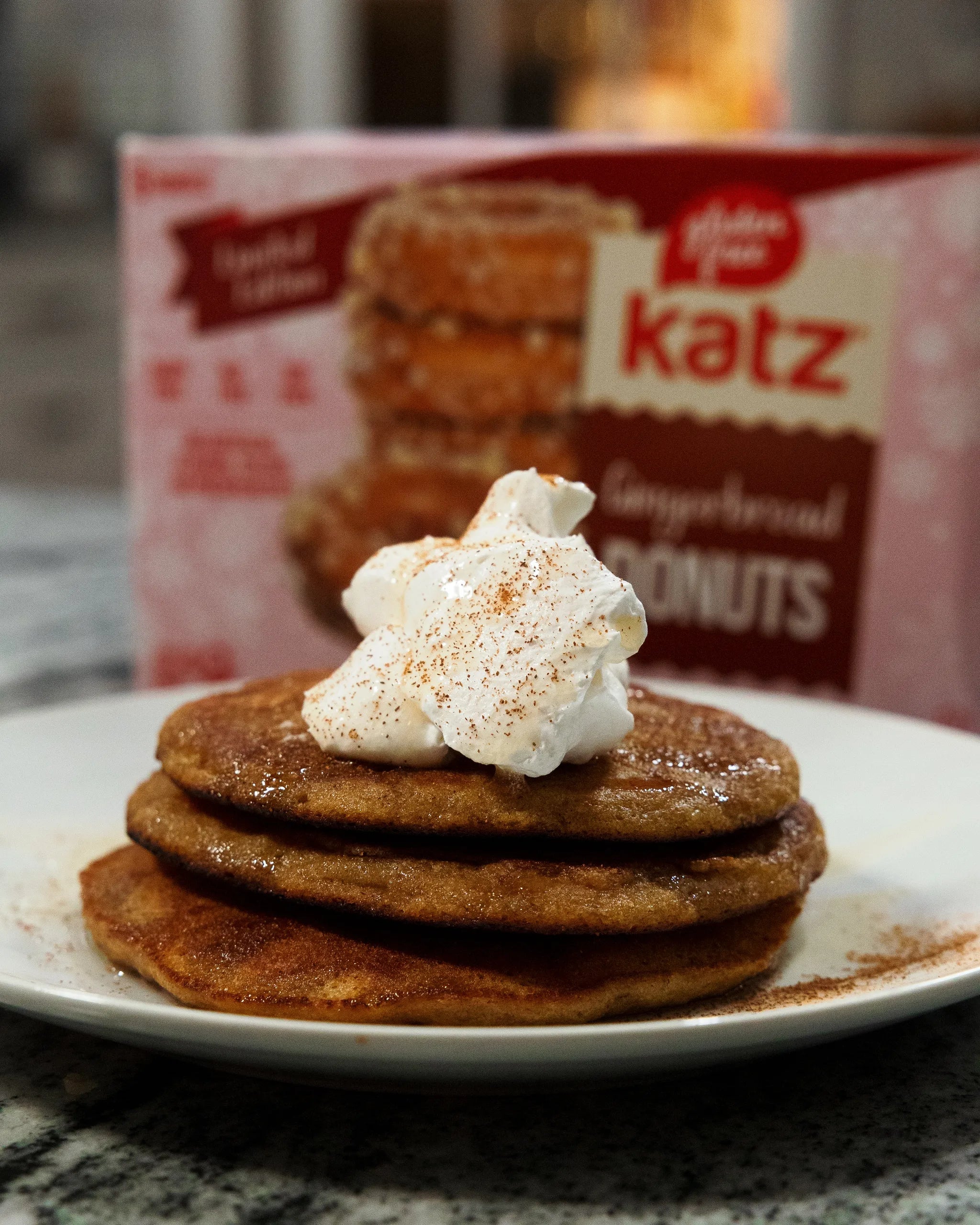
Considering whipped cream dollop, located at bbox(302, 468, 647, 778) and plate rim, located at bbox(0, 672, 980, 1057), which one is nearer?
plate rim, located at bbox(0, 672, 980, 1057)

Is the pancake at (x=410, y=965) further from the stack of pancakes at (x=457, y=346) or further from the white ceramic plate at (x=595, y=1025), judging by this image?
the stack of pancakes at (x=457, y=346)

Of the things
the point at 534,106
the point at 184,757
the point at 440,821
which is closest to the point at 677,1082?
the point at 440,821

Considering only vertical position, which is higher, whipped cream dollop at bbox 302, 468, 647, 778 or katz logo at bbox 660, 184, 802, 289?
katz logo at bbox 660, 184, 802, 289

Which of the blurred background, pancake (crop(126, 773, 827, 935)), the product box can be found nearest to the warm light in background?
the blurred background

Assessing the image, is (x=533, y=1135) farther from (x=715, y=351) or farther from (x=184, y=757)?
(x=715, y=351)

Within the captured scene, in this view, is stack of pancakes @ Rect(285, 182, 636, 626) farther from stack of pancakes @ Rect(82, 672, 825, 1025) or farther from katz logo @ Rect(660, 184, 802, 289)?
stack of pancakes @ Rect(82, 672, 825, 1025)

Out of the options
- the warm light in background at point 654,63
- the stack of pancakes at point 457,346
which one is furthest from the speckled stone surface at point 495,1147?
the warm light in background at point 654,63
